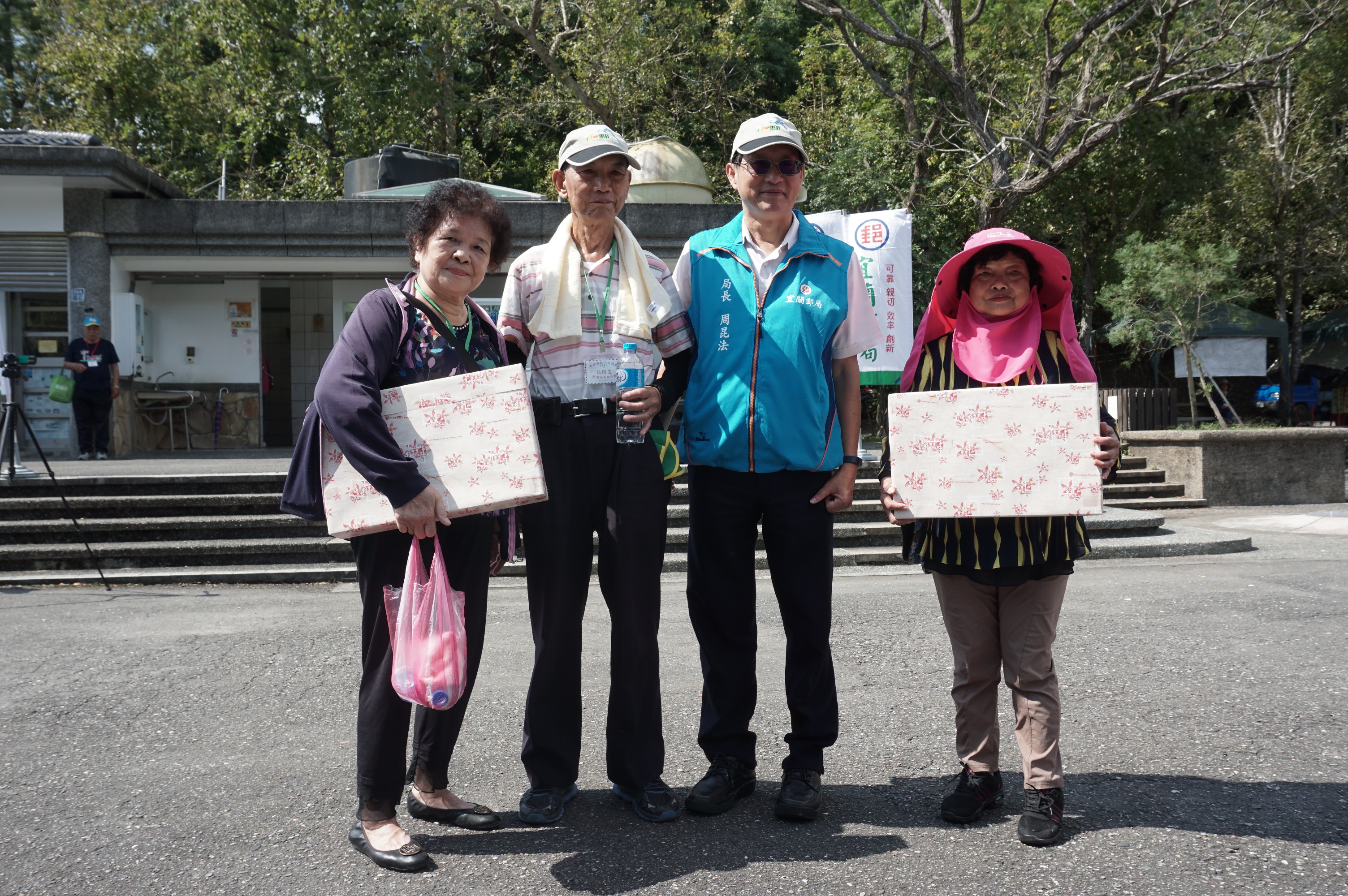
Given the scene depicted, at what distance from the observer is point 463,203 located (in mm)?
3170

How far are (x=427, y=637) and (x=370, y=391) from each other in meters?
0.74

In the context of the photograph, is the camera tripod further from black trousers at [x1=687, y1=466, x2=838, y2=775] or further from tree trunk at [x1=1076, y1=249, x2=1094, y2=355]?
tree trunk at [x1=1076, y1=249, x2=1094, y2=355]

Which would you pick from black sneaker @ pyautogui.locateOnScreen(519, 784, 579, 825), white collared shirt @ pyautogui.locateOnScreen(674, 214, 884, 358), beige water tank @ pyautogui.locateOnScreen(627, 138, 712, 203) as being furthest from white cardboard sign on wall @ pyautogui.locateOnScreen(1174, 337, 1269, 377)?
black sneaker @ pyautogui.locateOnScreen(519, 784, 579, 825)

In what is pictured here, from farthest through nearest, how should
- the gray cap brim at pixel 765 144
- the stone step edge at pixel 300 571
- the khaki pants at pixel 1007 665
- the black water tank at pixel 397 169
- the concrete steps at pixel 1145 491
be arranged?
the black water tank at pixel 397 169 → the concrete steps at pixel 1145 491 → the stone step edge at pixel 300 571 → the gray cap brim at pixel 765 144 → the khaki pants at pixel 1007 665

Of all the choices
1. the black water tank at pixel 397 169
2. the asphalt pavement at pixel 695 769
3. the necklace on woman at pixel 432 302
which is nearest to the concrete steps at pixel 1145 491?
the asphalt pavement at pixel 695 769

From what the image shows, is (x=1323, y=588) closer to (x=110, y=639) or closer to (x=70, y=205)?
(x=110, y=639)

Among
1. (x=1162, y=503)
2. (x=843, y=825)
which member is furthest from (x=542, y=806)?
(x=1162, y=503)

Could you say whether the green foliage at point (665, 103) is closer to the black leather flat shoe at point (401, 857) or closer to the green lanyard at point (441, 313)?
the green lanyard at point (441, 313)

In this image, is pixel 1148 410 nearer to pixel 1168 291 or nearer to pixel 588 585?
pixel 1168 291

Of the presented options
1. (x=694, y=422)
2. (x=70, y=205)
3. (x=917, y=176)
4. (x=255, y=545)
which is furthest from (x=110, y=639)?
(x=917, y=176)

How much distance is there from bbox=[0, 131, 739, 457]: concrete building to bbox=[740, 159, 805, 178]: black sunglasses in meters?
10.0

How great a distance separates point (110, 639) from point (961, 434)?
518cm

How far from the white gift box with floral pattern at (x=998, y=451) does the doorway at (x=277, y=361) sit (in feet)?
55.4

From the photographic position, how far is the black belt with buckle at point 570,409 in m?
3.19
